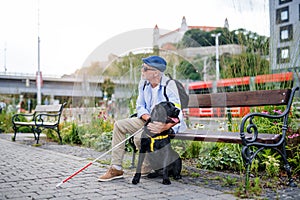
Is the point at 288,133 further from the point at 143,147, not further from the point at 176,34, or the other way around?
the point at 176,34

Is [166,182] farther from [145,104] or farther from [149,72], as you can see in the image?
[149,72]

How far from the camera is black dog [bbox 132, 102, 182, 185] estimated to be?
4.17m

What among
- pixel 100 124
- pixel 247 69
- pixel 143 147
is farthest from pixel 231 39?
pixel 100 124

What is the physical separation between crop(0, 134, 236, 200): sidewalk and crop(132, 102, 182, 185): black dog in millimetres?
164

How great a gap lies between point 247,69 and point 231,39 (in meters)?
0.63

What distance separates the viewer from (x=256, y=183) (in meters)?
3.70

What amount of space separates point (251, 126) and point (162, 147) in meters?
1.05

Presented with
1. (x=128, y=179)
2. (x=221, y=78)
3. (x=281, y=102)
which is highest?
(x=221, y=78)

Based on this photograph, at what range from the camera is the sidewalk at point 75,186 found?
3.61 metres

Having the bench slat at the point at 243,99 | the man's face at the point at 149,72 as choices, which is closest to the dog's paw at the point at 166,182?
the man's face at the point at 149,72

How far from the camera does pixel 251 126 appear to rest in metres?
3.80

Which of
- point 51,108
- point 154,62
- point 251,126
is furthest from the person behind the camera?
point 51,108

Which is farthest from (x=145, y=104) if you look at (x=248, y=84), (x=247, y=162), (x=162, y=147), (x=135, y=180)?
(x=248, y=84)

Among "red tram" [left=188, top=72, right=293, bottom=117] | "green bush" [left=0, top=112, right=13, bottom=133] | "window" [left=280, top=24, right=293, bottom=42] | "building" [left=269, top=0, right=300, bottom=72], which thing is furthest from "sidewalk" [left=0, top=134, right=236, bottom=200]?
"green bush" [left=0, top=112, right=13, bottom=133]
